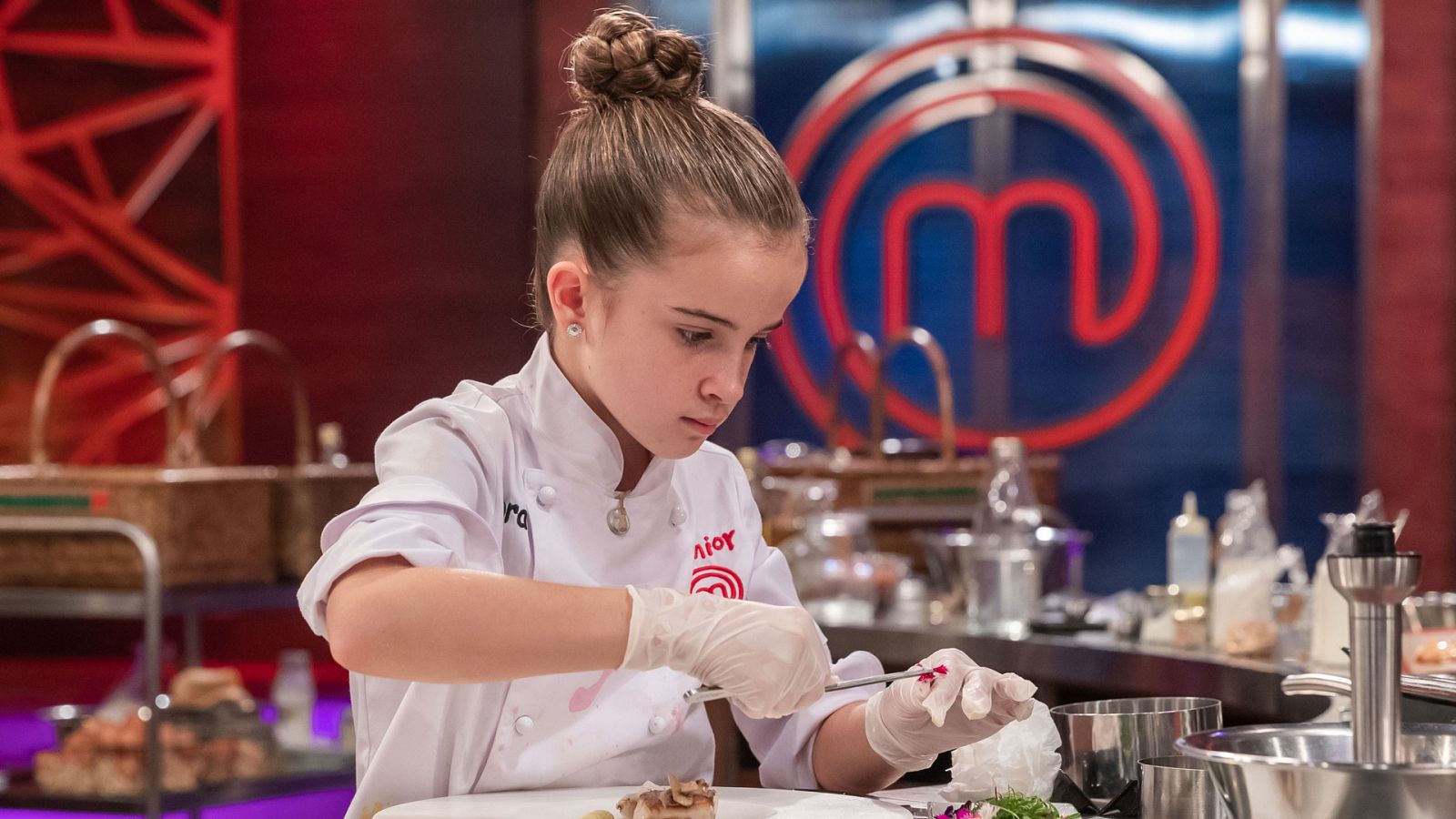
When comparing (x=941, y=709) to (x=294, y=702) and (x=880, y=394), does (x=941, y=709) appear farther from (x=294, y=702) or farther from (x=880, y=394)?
(x=294, y=702)

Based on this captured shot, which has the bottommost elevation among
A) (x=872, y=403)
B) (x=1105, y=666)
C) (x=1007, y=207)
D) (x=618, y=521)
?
(x=1105, y=666)

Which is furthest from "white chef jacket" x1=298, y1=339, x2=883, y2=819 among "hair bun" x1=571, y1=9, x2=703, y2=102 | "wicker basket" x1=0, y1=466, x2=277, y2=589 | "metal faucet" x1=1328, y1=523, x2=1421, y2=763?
"wicker basket" x1=0, y1=466, x2=277, y2=589

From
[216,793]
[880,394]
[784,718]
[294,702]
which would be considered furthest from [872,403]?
[784,718]

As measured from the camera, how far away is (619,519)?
151 centimetres

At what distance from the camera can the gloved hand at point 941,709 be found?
1338 mm

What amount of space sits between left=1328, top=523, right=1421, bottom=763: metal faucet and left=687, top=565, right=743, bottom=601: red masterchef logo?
65 centimetres

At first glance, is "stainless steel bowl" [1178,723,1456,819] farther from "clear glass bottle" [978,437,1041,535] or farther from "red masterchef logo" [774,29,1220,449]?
"red masterchef logo" [774,29,1220,449]

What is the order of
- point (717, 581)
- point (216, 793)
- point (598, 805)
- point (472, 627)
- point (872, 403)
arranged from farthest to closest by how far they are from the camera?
point (872, 403) → point (216, 793) → point (717, 581) → point (598, 805) → point (472, 627)

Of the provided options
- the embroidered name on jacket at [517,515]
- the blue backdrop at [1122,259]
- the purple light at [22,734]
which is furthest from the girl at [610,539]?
the blue backdrop at [1122,259]

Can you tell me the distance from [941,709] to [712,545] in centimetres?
35

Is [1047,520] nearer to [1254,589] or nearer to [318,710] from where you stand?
[1254,589]

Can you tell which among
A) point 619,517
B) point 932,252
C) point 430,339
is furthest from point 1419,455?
point 619,517

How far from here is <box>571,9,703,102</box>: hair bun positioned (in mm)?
1479

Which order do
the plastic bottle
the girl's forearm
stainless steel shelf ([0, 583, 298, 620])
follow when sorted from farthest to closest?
stainless steel shelf ([0, 583, 298, 620])
the plastic bottle
the girl's forearm
